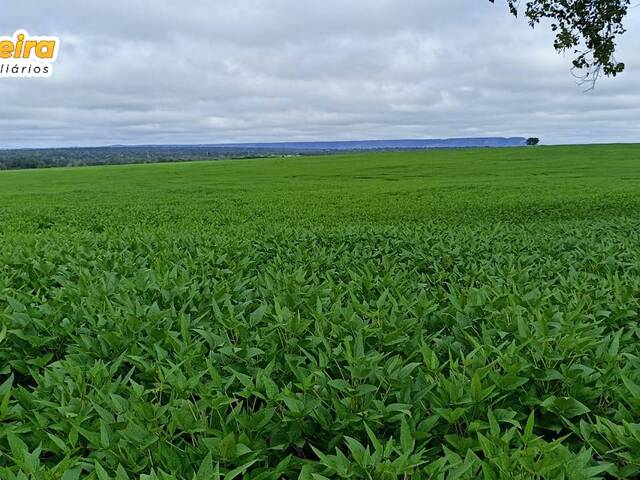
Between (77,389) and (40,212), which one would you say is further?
(40,212)

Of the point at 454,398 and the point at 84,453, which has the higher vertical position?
the point at 454,398

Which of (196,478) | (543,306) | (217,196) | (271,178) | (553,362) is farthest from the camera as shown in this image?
(271,178)

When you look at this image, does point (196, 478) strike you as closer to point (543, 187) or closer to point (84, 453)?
point (84, 453)

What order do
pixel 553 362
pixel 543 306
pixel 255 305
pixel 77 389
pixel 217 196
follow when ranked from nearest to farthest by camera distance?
pixel 77 389
pixel 553 362
pixel 543 306
pixel 255 305
pixel 217 196

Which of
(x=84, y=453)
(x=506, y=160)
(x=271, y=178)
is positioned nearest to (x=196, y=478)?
(x=84, y=453)

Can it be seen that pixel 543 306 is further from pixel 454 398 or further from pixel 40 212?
pixel 40 212

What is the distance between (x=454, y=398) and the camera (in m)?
1.85

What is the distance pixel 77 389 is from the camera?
2.02 m

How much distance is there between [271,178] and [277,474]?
123ft

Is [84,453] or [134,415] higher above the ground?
[134,415]

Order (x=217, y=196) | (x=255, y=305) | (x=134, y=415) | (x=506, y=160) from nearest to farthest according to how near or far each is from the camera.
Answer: (x=134, y=415) → (x=255, y=305) → (x=217, y=196) → (x=506, y=160)

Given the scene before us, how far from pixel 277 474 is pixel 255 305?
5.78 feet

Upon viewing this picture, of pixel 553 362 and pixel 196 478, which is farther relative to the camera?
pixel 553 362

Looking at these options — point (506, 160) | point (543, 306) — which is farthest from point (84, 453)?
point (506, 160)
